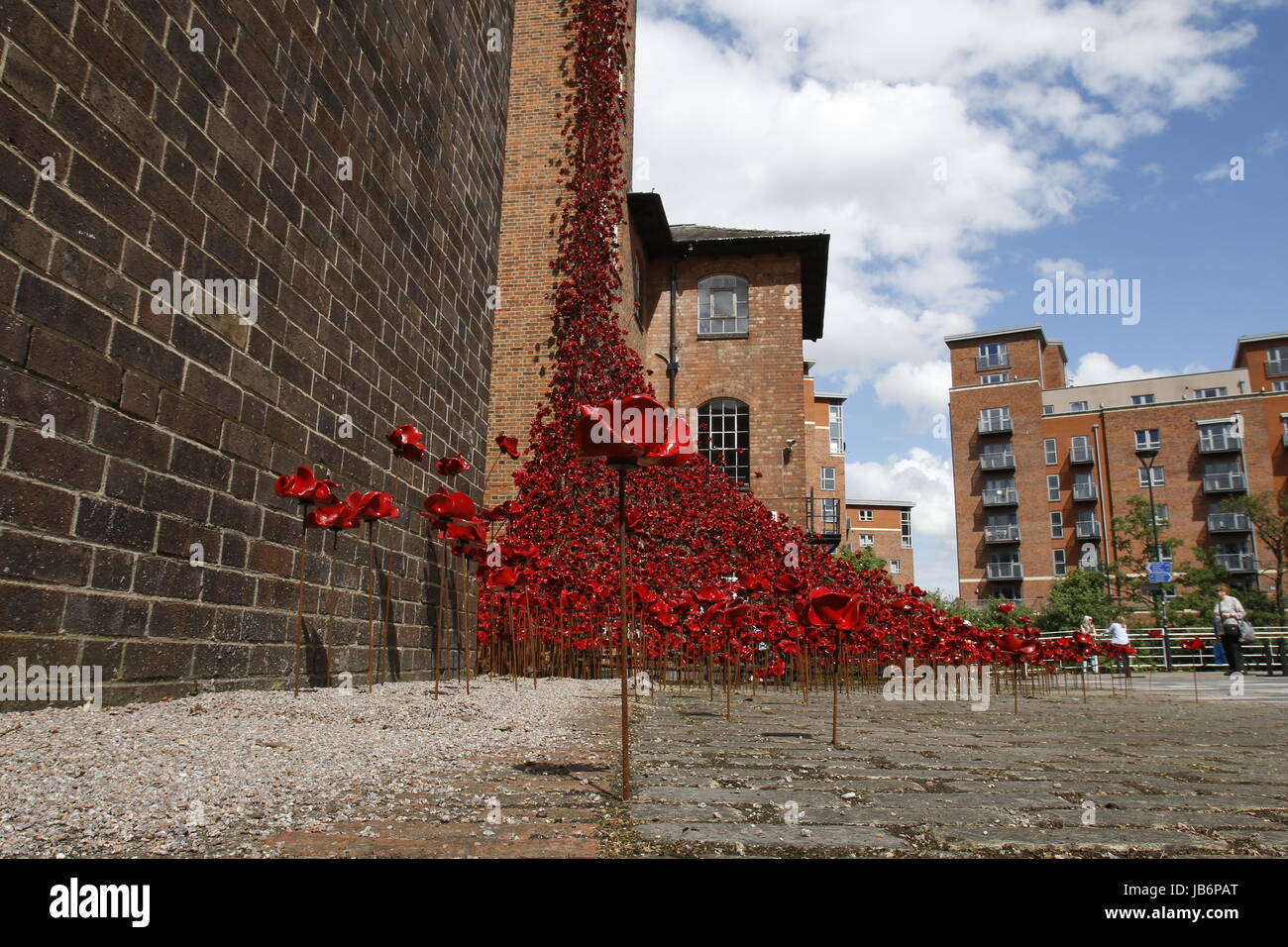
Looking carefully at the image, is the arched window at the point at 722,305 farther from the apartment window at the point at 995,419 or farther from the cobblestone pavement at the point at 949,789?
the apartment window at the point at 995,419

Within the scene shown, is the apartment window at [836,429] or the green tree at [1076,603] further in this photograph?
the apartment window at [836,429]

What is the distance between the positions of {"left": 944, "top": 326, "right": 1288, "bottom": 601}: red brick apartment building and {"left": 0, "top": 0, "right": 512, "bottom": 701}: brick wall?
175 ft

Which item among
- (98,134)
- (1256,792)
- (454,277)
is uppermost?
(454,277)

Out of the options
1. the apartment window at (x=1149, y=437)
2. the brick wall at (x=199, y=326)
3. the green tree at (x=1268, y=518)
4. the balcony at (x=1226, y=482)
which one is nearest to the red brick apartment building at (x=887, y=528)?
the apartment window at (x=1149, y=437)

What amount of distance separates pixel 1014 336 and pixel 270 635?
63.3 m

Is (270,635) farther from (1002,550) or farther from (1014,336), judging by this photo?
(1014,336)

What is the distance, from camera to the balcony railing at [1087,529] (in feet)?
170

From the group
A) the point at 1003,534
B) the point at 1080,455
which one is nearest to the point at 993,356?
the point at 1080,455

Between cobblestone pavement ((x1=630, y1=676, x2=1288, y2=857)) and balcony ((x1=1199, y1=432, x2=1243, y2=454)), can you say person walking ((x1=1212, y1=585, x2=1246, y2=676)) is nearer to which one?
cobblestone pavement ((x1=630, y1=676, x2=1288, y2=857))

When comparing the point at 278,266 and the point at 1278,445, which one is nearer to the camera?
the point at 278,266

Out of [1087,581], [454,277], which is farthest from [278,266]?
[1087,581]

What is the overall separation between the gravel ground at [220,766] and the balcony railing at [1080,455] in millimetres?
57569

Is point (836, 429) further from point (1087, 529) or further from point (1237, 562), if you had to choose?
point (1237, 562)

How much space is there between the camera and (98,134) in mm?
3164
